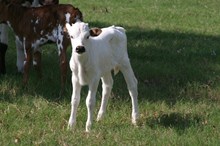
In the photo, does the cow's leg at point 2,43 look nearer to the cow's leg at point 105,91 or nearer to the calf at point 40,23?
the calf at point 40,23

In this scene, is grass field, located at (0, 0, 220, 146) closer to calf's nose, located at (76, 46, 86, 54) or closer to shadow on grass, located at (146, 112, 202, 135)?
shadow on grass, located at (146, 112, 202, 135)

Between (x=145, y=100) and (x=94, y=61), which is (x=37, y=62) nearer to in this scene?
(x=145, y=100)

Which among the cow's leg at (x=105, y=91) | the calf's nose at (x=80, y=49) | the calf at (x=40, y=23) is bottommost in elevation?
the cow's leg at (x=105, y=91)

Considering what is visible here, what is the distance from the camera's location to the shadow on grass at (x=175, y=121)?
7066mm

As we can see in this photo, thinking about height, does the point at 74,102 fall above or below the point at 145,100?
above

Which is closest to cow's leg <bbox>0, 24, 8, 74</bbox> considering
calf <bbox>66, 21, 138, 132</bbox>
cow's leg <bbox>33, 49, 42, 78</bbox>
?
cow's leg <bbox>33, 49, 42, 78</bbox>

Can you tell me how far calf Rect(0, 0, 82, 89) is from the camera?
8.26m

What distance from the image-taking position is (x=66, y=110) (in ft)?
25.1

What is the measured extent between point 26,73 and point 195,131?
9.90 feet

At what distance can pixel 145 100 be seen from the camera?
27.2ft

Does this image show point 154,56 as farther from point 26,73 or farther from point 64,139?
point 64,139

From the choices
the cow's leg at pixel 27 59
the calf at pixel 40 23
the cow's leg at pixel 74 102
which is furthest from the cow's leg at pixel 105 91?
the cow's leg at pixel 27 59

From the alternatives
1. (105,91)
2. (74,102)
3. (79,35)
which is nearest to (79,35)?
(79,35)

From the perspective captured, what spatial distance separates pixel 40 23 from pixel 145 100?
1890 mm
